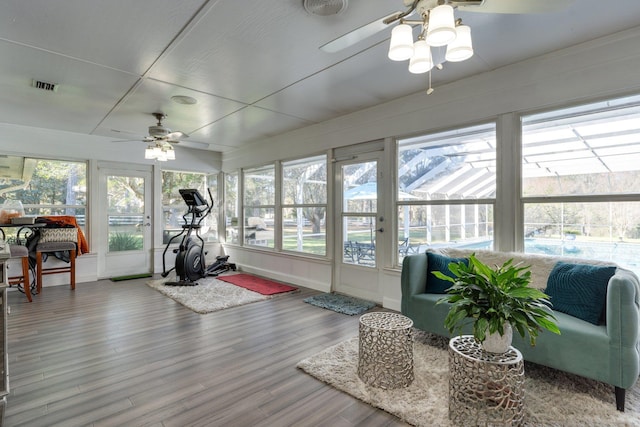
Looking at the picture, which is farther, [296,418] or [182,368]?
[182,368]

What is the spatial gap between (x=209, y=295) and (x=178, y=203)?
3.03 m

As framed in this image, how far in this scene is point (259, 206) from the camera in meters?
6.35

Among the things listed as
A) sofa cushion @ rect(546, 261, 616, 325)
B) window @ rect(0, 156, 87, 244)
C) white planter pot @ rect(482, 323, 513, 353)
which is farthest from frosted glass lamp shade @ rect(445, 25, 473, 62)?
window @ rect(0, 156, 87, 244)

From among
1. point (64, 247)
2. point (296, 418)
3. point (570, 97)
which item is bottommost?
point (296, 418)

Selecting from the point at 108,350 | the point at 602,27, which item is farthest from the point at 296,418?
the point at 602,27

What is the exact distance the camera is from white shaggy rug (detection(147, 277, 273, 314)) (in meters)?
4.08

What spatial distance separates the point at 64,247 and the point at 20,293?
905 millimetres

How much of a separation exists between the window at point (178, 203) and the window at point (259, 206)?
Answer: 1.07 meters

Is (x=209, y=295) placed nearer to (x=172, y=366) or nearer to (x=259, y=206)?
(x=172, y=366)

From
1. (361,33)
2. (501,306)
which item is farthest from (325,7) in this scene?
(501,306)

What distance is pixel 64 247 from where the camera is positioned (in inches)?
191

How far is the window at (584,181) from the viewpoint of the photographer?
2.55 m

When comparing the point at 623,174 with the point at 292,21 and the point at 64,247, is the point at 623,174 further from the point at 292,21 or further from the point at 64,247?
the point at 64,247

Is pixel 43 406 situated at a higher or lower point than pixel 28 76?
lower
